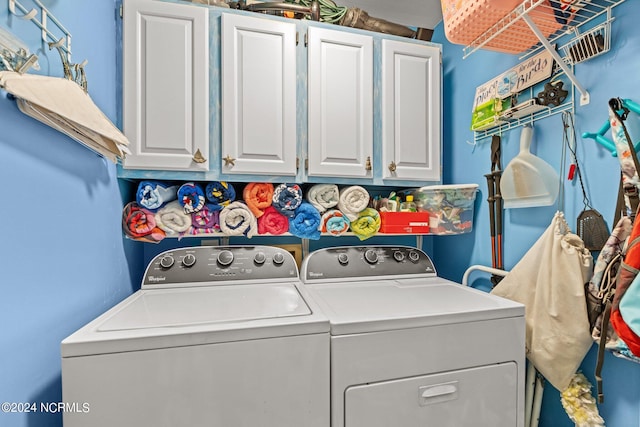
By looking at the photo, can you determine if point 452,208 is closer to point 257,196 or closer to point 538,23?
point 538,23

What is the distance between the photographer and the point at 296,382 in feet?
3.08

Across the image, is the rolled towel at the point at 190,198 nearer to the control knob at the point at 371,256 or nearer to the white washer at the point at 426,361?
the white washer at the point at 426,361

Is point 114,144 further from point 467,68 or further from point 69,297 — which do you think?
point 467,68

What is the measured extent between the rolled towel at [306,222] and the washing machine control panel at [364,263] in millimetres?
126

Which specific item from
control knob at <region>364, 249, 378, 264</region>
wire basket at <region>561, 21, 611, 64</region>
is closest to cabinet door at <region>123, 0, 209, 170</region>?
control knob at <region>364, 249, 378, 264</region>

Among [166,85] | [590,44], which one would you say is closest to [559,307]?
[590,44]

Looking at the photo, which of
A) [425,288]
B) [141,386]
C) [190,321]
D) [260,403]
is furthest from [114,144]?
[425,288]

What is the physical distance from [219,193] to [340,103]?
0.82 metres

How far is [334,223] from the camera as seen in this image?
170 cm

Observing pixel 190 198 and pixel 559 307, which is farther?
pixel 190 198

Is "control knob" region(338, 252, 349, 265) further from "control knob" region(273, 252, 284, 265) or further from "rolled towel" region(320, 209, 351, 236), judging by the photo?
"control knob" region(273, 252, 284, 265)

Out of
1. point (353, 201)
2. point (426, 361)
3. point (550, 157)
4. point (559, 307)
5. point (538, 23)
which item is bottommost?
point (426, 361)

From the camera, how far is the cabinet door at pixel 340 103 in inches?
63.9

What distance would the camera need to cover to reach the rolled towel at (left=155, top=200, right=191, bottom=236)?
1498mm
